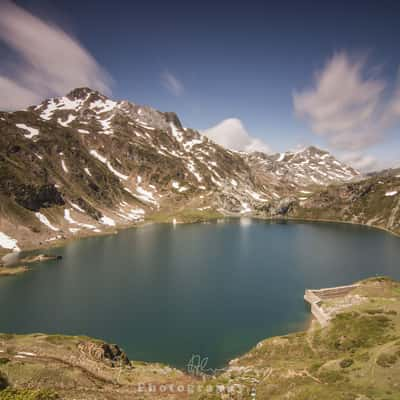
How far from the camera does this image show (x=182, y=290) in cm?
7994

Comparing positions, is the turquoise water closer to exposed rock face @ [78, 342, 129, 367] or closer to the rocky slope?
exposed rock face @ [78, 342, 129, 367]

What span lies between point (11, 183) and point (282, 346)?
607 feet

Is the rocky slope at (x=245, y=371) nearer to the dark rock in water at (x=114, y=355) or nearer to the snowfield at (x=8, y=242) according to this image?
the dark rock in water at (x=114, y=355)

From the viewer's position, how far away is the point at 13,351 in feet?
114

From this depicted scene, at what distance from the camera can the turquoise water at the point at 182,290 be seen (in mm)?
56644

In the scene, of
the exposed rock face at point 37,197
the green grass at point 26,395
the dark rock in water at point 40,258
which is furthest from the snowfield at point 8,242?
the green grass at point 26,395

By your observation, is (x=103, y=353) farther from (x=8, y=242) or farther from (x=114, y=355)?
(x=8, y=242)

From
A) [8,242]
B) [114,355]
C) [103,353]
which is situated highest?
[8,242]

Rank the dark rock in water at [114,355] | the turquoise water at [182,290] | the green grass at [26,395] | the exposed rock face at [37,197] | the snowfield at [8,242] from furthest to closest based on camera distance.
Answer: the exposed rock face at [37,197] < the snowfield at [8,242] < the turquoise water at [182,290] < the dark rock in water at [114,355] < the green grass at [26,395]

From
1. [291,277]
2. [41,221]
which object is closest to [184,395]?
[291,277]

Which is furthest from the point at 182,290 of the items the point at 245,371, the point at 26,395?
the point at 26,395

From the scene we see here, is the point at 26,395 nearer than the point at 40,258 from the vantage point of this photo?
Yes

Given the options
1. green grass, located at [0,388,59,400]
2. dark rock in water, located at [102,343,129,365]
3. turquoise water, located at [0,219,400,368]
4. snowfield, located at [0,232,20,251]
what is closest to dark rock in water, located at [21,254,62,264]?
turquoise water, located at [0,219,400,368]

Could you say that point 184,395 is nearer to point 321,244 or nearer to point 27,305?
point 27,305
